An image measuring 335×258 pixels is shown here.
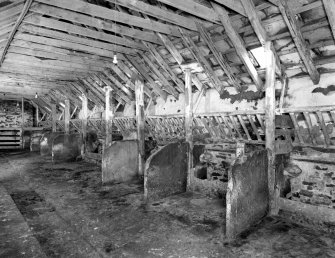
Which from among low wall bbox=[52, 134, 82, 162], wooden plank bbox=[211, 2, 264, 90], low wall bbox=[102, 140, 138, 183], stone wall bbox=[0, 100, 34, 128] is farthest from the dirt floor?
stone wall bbox=[0, 100, 34, 128]

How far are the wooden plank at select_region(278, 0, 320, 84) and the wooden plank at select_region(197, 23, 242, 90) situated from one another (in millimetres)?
1358

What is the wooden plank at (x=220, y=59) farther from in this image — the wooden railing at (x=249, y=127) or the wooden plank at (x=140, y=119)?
the wooden plank at (x=140, y=119)

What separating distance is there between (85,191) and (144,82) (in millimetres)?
3300

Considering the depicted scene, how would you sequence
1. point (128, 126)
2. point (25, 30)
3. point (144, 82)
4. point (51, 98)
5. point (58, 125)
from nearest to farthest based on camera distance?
point (25, 30) < point (144, 82) < point (128, 126) < point (51, 98) < point (58, 125)

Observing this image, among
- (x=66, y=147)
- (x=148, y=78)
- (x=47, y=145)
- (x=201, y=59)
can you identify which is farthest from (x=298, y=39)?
(x=47, y=145)

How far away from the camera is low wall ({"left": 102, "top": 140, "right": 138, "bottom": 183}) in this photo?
6.29 meters

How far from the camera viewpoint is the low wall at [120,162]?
6289 mm

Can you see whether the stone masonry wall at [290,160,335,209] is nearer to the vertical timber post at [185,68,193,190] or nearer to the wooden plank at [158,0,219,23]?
the vertical timber post at [185,68,193,190]

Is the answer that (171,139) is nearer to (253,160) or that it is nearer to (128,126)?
(128,126)

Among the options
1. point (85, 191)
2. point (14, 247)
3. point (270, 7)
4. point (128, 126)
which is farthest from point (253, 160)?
point (128, 126)

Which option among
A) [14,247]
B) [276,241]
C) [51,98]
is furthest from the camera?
[51,98]

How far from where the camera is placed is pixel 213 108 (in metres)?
6.09

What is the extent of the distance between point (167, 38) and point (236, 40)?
1533mm

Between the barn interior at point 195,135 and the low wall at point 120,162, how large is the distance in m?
0.03
